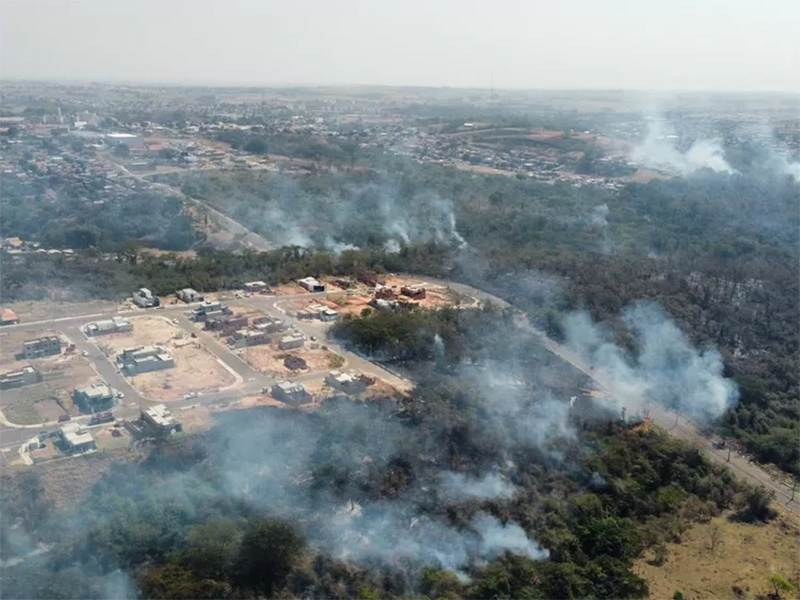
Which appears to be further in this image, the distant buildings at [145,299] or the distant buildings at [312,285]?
the distant buildings at [312,285]

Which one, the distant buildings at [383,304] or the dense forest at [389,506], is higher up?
the distant buildings at [383,304]

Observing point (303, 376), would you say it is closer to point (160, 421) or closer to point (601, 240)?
point (160, 421)

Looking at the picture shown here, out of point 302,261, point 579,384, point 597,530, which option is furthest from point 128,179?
point 597,530

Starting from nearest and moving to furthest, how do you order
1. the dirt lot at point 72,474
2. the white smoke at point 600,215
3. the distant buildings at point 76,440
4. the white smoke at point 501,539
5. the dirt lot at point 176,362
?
the white smoke at point 501,539, the dirt lot at point 72,474, the distant buildings at point 76,440, the dirt lot at point 176,362, the white smoke at point 600,215

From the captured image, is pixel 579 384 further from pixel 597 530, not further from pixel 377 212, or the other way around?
pixel 377 212

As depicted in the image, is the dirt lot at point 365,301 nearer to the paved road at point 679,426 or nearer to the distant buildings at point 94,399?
the paved road at point 679,426

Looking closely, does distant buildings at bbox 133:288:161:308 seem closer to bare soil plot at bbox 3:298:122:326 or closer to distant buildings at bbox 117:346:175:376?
bare soil plot at bbox 3:298:122:326

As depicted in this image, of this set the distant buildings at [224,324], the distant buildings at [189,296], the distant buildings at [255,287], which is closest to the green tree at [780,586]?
the distant buildings at [224,324]

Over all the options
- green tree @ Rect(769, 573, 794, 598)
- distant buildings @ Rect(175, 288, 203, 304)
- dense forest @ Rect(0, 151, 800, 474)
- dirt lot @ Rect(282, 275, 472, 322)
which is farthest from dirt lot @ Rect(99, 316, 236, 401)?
green tree @ Rect(769, 573, 794, 598)
